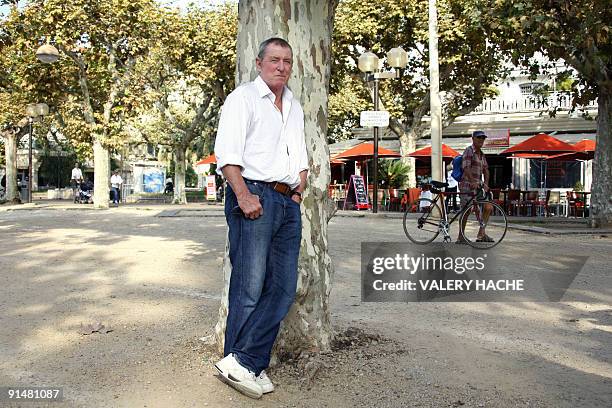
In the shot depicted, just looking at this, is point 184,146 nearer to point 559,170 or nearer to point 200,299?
point 559,170

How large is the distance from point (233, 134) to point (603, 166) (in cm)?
1344

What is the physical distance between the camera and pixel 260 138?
10.8ft

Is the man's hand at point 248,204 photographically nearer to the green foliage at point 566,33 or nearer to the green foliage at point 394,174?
the green foliage at point 566,33

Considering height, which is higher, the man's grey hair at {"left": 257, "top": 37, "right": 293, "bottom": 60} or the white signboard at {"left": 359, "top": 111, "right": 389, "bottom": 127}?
the white signboard at {"left": 359, "top": 111, "right": 389, "bottom": 127}

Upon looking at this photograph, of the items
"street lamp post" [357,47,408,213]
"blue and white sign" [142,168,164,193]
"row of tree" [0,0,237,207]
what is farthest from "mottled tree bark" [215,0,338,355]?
"blue and white sign" [142,168,164,193]

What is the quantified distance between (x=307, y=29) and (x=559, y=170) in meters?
29.6

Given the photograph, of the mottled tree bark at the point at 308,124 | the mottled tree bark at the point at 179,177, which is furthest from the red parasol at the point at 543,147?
the mottled tree bark at the point at 179,177

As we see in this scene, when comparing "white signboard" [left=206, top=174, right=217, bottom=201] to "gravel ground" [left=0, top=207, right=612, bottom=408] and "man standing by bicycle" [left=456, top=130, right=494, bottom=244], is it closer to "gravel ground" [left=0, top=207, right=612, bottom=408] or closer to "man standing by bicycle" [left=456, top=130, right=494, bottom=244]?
"man standing by bicycle" [left=456, top=130, right=494, bottom=244]

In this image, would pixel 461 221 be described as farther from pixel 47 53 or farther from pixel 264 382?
pixel 47 53

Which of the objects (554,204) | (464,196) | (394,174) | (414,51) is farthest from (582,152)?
(414,51)

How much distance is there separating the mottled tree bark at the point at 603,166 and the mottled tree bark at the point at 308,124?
12472 mm

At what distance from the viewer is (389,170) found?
2483 centimetres

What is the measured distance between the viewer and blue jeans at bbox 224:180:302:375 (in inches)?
127

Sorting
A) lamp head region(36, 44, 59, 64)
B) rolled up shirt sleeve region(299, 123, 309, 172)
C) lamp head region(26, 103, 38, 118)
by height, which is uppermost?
lamp head region(36, 44, 59, 64)
